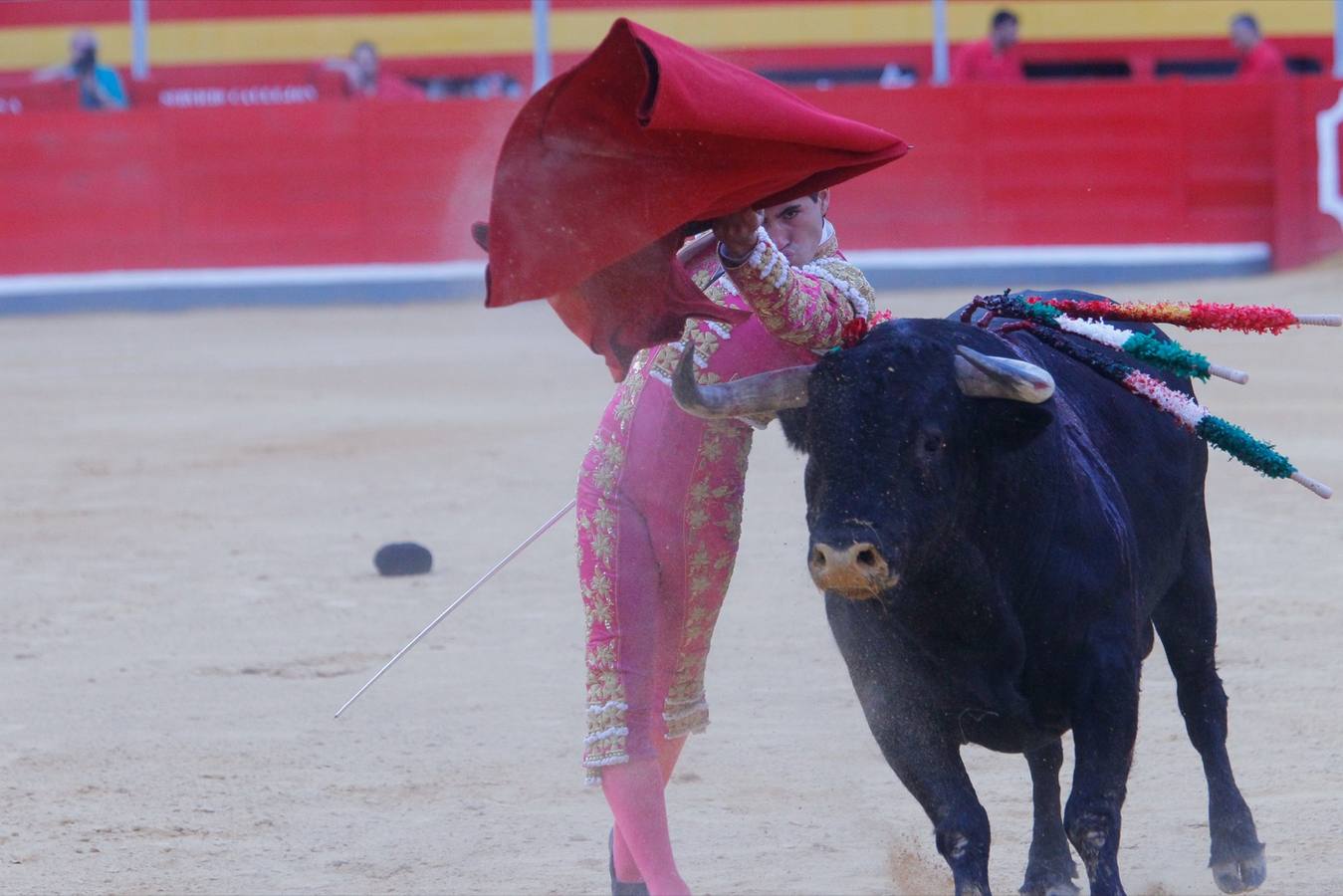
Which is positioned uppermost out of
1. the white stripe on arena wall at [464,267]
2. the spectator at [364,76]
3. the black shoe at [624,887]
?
the spectator at [364,76]

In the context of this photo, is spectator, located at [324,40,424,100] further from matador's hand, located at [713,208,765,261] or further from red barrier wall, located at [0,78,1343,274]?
matador's hand, located at [713,208,765,261]

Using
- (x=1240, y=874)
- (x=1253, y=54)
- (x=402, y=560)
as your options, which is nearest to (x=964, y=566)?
(x=1240, y=874)

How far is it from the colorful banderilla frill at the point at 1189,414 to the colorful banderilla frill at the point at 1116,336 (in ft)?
0.07

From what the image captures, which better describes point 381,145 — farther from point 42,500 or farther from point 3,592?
point 3,592

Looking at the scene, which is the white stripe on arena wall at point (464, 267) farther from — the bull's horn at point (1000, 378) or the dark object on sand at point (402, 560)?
the bull's horn at point (1000, 378)

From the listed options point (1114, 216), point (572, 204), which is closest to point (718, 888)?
point (572, 204)

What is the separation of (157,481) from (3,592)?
1575 millimetres

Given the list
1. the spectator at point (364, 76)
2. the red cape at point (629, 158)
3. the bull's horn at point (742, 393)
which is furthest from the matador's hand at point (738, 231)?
the spectator at point (364, 76)

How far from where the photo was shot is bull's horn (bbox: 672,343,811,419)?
2352 millimetres

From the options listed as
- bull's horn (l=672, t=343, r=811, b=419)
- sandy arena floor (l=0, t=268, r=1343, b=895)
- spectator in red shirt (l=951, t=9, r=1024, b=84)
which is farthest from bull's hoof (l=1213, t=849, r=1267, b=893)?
spectator in red shirt (l=951, t=9, r=1024, b=84)

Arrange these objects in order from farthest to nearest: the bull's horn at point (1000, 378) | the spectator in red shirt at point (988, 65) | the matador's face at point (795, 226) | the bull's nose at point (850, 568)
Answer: the spectator in red shirt at point (988, 65), the matador's face at point (795, 226), the bull's horn at point (1000, 378), the bull's nose at point (850, 568)

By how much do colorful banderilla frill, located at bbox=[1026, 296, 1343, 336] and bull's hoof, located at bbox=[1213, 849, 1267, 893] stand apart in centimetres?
78

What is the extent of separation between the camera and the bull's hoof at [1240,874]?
287 centimetres

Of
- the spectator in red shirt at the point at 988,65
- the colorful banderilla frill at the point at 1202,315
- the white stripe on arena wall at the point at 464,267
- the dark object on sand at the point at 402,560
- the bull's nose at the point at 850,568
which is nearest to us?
the bull's nose at the point at 850,568
